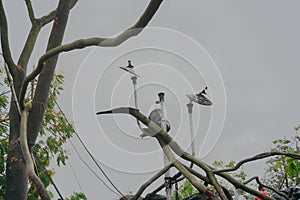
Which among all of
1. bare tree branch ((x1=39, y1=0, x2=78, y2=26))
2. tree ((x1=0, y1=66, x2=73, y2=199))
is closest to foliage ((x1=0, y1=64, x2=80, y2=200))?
tree ((x1=0, y1=66, x2=73, y2=199))

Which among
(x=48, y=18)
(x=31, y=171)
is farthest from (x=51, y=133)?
(x=31, y=171)

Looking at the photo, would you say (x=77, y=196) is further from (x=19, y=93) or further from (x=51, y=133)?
(x=19, y=93)

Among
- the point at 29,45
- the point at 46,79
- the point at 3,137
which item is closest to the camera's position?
the point at 46,79

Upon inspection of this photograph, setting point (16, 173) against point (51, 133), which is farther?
point (51, 133)

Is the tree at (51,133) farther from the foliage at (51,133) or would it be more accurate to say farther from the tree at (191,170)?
the tree at (191,170)

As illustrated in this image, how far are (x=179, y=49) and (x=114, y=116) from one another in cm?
32

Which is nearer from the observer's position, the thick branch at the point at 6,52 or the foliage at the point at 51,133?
the thick branch at the point at 6,52

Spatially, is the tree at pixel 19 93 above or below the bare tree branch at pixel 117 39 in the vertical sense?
above

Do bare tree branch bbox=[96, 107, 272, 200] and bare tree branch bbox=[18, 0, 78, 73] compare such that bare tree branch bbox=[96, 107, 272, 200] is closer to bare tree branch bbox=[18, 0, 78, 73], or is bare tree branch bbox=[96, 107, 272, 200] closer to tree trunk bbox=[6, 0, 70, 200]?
tree trunk bbox=[6, 0, 70, 200]

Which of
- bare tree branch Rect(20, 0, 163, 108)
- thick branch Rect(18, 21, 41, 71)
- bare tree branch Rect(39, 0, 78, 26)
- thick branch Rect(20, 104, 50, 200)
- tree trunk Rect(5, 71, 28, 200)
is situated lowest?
thick branch Rect(20, 104, 50, 200)

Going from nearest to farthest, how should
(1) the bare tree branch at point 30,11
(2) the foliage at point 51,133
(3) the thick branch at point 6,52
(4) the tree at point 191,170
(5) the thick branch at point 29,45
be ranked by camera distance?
(4) the tree at point 191,170, (3) the thick branch at point 6,52, (5) the thick branch at point 29,45, (1) the bare tree branch at point 30,11, (2) the foliage at point 51,133

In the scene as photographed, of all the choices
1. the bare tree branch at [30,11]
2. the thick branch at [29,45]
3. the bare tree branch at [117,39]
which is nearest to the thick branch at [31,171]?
the bare tree branch at [117,39]

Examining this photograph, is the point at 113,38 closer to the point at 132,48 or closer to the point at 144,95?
the point at 132,48

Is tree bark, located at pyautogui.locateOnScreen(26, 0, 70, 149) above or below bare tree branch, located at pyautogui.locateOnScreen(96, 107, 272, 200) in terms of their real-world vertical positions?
above
